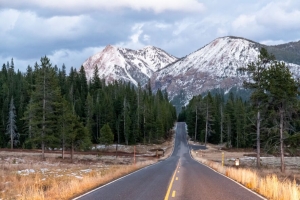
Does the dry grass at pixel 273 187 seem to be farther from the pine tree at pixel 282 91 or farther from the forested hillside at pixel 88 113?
the forested hillside at pixel 88 113

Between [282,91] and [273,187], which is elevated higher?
[282,91]

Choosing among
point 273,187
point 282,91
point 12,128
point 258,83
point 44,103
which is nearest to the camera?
point 273,187

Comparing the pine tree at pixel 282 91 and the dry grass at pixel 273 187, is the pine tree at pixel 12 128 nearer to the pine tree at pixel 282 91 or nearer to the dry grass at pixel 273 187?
the pine tree at pixel 282 91

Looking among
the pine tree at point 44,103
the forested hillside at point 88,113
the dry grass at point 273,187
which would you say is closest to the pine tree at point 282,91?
the dry grass at point 273,187

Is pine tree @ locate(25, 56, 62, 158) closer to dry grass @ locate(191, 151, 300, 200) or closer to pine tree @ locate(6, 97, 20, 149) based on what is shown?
pine tree @ locate(6, 97, 20, 149)

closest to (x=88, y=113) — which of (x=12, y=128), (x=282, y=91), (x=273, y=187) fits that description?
(x=12, y=128)

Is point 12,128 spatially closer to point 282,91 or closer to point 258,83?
point 258,83

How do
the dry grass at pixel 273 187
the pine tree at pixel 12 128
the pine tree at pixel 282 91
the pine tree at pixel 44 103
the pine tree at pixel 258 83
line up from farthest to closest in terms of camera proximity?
1. the pine tree at pixel 12 128
2. the pine tree at pixel 44 103
3. the pine tree at pixel 258 83
4. the pine tree at pixel 282 91
5. the dry grass at pixel 273 187

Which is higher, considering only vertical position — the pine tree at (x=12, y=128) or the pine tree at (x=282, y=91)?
the pine tree at (x=282, y=91)

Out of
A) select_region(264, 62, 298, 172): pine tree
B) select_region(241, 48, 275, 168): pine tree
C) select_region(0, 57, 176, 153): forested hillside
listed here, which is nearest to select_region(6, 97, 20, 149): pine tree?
select_region(0, 57, 176, 153): forested hillside

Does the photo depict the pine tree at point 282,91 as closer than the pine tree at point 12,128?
Yes

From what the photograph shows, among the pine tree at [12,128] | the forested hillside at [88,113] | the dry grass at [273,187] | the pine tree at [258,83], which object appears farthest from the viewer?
the forested hillside at [88,113]

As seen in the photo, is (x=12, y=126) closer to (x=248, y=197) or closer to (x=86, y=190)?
(x=86, y=190)

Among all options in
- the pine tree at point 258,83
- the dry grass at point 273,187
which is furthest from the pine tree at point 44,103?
the dry grass at point 273,187
